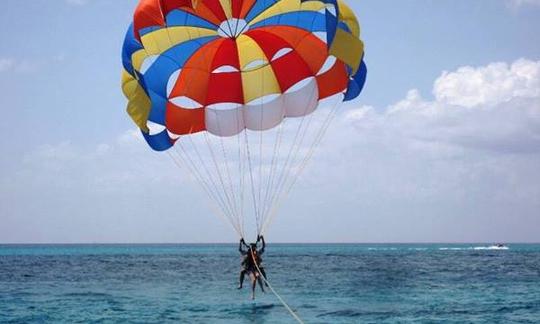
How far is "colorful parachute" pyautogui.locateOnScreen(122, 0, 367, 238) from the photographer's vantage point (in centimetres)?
1513

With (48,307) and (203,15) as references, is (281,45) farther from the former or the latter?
(48,307)

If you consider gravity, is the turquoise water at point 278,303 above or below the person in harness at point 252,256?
below

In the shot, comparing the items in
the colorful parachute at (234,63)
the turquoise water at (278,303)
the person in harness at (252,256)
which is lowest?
the turquoise water at (278,303)

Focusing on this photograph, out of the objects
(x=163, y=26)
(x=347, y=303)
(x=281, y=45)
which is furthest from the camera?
(x=347, y=303)

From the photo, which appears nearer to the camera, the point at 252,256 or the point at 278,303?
the point at 252,256

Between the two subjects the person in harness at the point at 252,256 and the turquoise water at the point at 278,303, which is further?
the turquoise water at the point at 278,303

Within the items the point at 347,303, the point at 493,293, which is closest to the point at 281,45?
the point at 347,303

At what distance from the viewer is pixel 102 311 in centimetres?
2022

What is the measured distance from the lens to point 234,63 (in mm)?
16141

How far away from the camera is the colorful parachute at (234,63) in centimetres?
1513

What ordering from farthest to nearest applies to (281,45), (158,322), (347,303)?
(347,303) → (158,322) → (281,45)

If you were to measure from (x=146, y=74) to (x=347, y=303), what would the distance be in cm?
1063

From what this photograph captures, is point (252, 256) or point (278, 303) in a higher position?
point (252, 256)

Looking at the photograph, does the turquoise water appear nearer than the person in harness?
No
